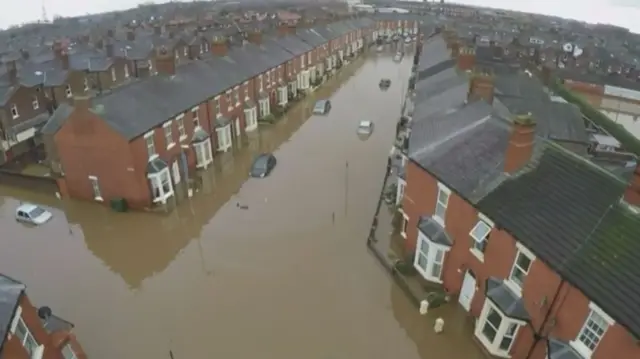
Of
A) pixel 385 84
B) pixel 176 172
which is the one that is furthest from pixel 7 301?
pixel 385 84

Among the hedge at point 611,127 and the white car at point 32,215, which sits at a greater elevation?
the hedge at point 611,127

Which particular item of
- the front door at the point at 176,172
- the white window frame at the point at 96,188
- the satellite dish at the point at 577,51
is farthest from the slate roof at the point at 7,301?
the satellite dish at the point at 577,51

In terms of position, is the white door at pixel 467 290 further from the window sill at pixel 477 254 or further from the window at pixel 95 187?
the window at pixel 95 187

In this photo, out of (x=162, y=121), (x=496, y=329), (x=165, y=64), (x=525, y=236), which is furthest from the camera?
(x=165, y=64)

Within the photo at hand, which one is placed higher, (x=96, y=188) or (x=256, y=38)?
(x=256, y=38)

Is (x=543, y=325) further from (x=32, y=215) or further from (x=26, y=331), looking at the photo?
(x=32, y=215)

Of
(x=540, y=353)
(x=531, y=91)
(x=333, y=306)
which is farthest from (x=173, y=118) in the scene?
(x=531, y=91)
